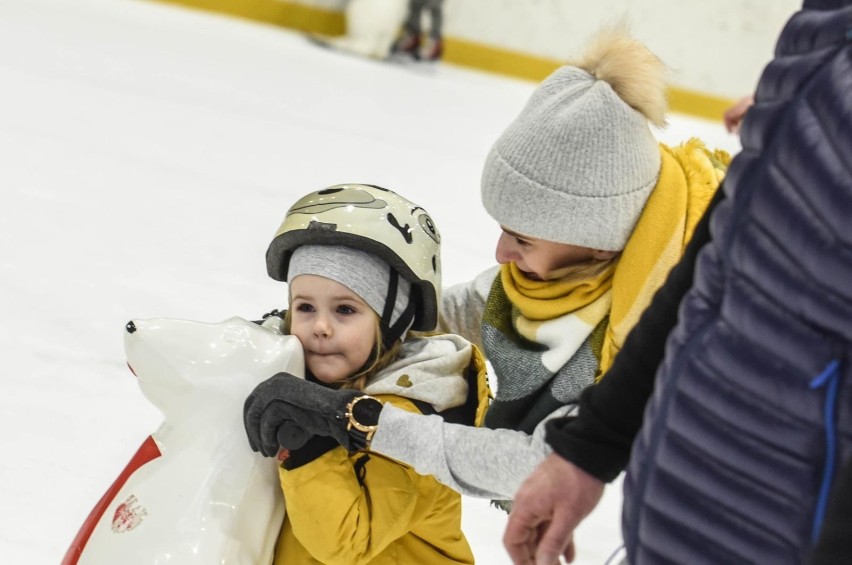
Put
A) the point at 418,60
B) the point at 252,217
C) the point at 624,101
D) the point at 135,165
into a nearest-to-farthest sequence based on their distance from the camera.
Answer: the point at 624,101
the point at 252,217
the point at 135,165
the point at 418,60

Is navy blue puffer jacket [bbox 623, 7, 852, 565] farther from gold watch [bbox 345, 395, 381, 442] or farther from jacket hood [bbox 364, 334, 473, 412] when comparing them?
jacket hood [bbox 364, 334, 473, 412]

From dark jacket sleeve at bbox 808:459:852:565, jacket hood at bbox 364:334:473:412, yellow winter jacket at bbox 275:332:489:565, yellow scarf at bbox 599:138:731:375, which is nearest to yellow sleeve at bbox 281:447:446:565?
yellow winter jacket at bbox 275:332:489:565

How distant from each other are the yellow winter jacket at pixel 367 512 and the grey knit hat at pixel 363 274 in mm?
95

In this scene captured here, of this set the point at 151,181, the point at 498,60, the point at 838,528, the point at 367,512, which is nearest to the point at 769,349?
the point at 838,528

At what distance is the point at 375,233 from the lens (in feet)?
5.16

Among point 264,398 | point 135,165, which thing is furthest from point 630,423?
point 135,165

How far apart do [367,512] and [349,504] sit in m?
0.05

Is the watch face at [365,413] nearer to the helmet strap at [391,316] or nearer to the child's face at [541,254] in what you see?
the helmet strap at [391,316]

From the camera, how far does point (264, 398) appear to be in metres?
1.42

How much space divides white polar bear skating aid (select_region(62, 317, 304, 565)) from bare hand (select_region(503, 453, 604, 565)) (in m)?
0.54

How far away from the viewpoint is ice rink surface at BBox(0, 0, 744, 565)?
2.23 meters

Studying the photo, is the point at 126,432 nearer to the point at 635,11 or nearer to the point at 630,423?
the point at 630,423

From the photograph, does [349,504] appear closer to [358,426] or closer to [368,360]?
[358,426]

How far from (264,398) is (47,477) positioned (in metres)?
0.86
